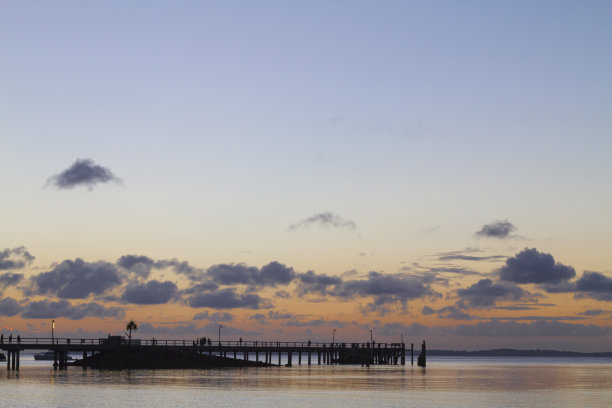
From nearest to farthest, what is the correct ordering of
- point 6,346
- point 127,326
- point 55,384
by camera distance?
point 55,384
point 6,346
point 127,326

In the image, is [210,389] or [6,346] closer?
[210,389]

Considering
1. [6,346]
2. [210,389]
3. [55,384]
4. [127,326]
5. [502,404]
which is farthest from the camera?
[127,326]

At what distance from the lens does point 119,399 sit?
7394cm

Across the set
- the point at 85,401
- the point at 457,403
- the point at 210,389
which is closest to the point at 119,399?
the point at 85,401

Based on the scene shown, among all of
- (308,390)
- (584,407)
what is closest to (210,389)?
(308,390)

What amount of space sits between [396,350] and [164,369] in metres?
57.1

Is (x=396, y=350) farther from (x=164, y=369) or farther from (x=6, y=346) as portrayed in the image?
(x=6, y=346)

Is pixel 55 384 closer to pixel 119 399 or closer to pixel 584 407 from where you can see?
pixel 119 399

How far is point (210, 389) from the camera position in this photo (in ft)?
282

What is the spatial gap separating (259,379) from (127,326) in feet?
215

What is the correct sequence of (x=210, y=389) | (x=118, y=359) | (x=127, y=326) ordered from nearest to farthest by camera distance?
(x=210, y=389) → (x=118, y=359) → (x=127, y=326)

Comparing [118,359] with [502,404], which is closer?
[502,404]

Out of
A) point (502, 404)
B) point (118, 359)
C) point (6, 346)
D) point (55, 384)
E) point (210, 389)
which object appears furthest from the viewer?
point (118, 359)

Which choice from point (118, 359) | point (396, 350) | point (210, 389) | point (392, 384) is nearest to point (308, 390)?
point (210, 389)
